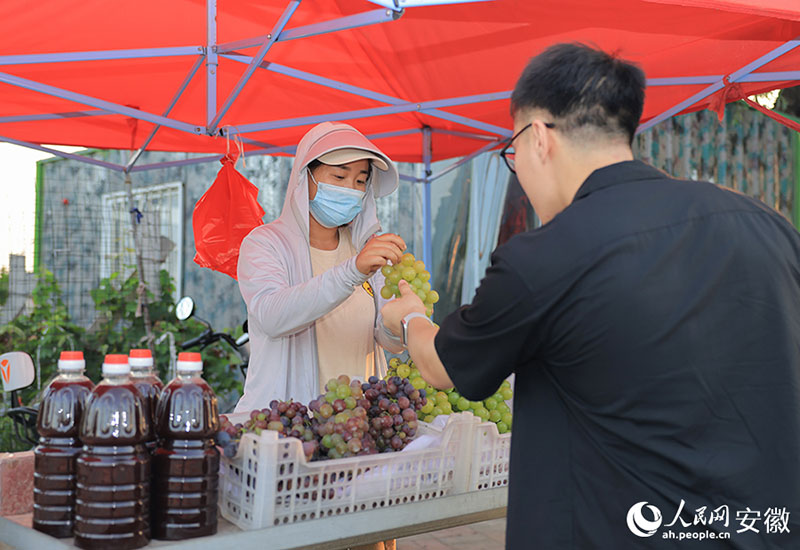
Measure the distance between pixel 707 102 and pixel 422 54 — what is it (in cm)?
167

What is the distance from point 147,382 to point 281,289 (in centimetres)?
83

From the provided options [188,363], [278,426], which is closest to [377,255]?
[278,426]

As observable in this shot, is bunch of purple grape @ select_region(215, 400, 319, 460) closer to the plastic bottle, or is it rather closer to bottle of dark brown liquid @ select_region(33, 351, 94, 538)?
the plastic bottle

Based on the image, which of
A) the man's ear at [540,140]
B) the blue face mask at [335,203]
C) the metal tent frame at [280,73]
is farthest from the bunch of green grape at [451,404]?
the metal tent frame at [280,73]

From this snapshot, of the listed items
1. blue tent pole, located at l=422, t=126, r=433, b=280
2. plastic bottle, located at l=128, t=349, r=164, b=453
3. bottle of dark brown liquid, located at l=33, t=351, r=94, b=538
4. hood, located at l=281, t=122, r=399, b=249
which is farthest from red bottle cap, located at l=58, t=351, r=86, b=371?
blue tent pole, located at l=422, t=126, r=433, b=280

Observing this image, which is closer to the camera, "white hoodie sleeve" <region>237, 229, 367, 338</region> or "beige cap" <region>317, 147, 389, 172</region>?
"white hoodie sleeve" <region>237, 229, 367, 338</region>

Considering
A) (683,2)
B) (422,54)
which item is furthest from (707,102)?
(683,2)

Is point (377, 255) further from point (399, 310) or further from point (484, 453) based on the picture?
point (484, 453)

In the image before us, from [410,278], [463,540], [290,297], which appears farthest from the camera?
[463,540]

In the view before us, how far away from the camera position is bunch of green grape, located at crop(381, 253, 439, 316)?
2.23m

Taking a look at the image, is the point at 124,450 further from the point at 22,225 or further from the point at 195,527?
the point at 22,225

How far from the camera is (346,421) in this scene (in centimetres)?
189

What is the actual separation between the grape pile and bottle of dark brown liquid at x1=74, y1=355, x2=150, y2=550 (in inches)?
10.8

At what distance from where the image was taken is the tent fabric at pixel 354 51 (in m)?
3.32
